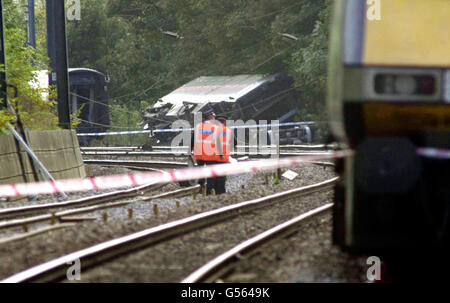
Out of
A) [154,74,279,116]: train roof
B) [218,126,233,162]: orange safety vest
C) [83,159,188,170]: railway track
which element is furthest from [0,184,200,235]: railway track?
[154,74,279,116]: train roof

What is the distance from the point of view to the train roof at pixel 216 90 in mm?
28844

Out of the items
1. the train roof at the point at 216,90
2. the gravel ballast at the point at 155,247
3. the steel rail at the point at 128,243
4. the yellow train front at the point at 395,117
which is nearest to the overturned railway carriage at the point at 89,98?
the train roof at the point at 216,90

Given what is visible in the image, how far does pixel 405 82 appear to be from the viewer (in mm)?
4781

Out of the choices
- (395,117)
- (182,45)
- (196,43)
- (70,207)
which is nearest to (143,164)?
(70,207)

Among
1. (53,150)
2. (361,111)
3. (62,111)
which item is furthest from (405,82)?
(62,111)

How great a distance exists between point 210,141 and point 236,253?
5521mm

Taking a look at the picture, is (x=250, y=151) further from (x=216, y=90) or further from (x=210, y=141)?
(x=210, y=141)

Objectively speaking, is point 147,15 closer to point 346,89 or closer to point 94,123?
point 94,123

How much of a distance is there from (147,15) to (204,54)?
7093mm

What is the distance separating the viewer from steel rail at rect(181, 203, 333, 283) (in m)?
6.52

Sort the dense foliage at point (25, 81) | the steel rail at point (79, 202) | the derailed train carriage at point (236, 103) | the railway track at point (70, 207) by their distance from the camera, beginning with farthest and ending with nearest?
the derailed train carriage at point (236, 103) → the dense foliage at point (25, 81) → the steel rail at point (79, 202) → the railway track at point (70, 207)

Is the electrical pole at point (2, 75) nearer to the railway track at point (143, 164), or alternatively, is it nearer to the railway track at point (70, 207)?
the railway track at point (70, 207)

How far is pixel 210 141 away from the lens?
12828 mm

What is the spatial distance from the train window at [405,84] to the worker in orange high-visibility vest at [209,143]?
8063mm
